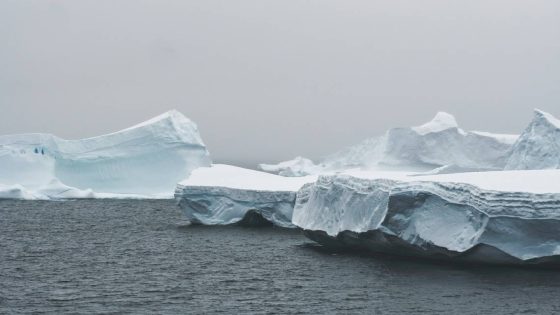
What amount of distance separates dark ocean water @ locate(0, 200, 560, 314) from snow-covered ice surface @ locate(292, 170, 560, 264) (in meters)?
0.44

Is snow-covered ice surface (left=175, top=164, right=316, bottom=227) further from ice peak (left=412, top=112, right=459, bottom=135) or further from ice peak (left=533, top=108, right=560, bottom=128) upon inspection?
ice peak (left=412, top=112, right=459, bottom=135)

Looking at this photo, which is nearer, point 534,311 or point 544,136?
point 534,311

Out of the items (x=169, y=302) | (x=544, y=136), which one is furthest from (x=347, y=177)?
(x=544, y=136)

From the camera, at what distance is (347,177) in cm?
2094

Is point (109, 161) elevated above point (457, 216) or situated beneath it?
elevated above

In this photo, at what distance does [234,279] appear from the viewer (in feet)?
56.1

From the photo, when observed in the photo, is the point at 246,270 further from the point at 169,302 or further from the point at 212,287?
the point at 169,302

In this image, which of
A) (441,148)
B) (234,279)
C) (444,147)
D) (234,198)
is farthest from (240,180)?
(444,147)

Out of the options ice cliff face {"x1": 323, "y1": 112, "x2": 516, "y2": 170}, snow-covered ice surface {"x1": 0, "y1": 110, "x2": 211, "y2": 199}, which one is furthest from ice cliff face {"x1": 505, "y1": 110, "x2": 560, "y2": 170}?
snow-covered ice surface {"x1": 0, "y1": 110, "x2": 211, "y2": 199}

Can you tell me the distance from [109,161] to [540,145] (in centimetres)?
1669

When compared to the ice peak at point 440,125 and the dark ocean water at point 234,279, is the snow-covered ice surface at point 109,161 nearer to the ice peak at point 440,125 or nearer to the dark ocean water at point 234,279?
the ice peak at point 440,125

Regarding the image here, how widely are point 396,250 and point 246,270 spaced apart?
144 inches

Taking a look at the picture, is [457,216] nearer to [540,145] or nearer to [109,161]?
[540,145]

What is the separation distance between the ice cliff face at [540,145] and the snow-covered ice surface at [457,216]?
34.4 feet
